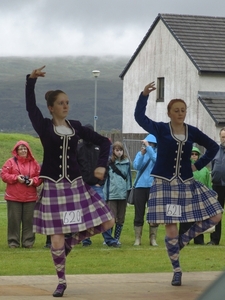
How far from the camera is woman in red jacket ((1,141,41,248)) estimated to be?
48.5 feet

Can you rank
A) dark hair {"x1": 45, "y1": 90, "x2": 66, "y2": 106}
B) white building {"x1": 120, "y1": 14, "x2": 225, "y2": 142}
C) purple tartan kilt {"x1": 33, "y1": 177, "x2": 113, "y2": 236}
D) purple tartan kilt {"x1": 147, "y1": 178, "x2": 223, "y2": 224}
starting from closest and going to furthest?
purple tartan kilt {"x1": 33, "y1": 177, "x2": 113, "y2": 236} < dark hair {"x1": 45, "y1": 90, "x2": 66, "y2": 106} < purple tartan kilt {"x1": 147, "y1": 178, "x2": 223, "y2": 224} < white building {"x1": 120, "y1": 14, "x2": 225, "y2": 142}

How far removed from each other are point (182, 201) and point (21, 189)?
624 cm

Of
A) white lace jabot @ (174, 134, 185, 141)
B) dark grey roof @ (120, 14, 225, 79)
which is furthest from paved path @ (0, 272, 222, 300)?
dark grey roof @ (120, 14, 225, 79)

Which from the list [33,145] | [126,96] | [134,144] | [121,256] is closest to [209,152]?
[121,256]

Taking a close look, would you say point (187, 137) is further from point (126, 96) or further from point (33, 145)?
point (126, 96)

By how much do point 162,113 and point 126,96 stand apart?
5.69 meters

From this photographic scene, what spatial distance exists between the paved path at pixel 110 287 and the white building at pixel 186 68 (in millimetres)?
39708

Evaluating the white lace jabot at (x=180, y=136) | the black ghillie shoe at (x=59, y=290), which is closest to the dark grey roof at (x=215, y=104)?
the white lace jabot at (x=180, y=136)

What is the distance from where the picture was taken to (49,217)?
8.58 meters

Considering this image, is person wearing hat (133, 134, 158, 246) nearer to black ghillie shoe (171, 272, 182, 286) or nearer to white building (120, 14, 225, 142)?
black ghillie shoe (171, 272, 182, 286)

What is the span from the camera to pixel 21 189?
14945mm

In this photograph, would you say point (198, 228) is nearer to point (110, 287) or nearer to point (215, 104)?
point (110, 287)

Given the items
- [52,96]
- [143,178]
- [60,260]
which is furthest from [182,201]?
[143,178]

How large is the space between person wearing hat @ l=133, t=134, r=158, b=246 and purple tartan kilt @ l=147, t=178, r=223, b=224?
5.46 metres
